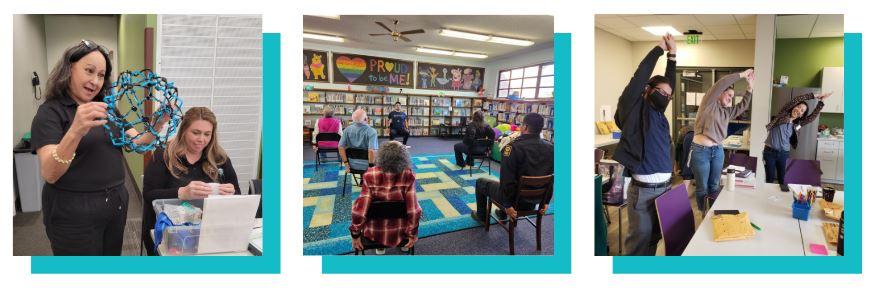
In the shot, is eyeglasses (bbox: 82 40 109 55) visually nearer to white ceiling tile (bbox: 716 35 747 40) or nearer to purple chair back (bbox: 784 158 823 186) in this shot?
purple chair back (bbox: 784 158 823 186)

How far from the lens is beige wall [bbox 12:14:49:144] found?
6.82 feet

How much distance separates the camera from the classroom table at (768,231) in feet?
6.36

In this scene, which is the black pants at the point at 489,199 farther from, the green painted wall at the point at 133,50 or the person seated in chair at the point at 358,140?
the green painted wall at the point at 133,50

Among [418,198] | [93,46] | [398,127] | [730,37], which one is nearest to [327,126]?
[398,127]

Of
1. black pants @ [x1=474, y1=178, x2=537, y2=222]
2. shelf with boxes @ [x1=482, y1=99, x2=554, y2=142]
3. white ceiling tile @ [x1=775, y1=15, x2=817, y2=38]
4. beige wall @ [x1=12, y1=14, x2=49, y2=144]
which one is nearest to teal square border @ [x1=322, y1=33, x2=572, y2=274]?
shelf with boxes @ [x1=482, y1=99, x2=554, y2=142]

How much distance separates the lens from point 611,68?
328 cm

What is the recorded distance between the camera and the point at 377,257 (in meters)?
2.47

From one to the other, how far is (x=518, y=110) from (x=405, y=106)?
67 cm

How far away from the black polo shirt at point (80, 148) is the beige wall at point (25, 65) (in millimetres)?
111

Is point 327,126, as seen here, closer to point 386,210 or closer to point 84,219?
point 386,210

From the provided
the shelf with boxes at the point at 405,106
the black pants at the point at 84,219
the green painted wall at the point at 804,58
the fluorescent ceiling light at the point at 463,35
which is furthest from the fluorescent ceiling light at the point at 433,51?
the green painted wall at the point at 804,58

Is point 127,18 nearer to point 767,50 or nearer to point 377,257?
point 377,257
